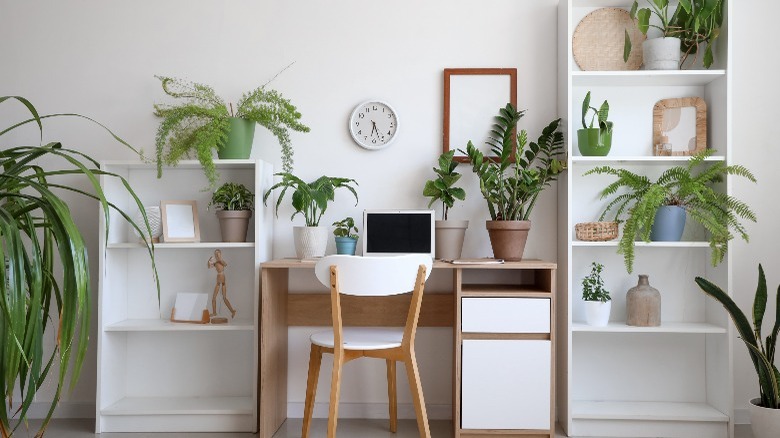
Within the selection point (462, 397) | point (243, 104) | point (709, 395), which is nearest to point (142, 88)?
point (243, 104)

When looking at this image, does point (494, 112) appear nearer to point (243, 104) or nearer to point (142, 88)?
point (243, 104)

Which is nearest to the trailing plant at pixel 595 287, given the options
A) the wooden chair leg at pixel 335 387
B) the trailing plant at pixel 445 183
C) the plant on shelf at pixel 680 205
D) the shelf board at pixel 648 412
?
the plant on shelf at pixel 680 205

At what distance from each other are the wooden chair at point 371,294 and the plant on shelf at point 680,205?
1.01 meters

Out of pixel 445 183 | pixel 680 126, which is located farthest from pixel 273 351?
pixel 680 126

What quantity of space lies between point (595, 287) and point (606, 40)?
4.04ft

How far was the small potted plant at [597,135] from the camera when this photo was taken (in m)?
3.20

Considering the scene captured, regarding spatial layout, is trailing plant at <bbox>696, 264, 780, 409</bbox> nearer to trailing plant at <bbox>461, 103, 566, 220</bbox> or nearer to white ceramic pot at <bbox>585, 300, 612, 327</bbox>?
white ceramic pot at <bbox>585, 300, 612, 327</bbox>

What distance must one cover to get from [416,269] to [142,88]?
1.83 meters

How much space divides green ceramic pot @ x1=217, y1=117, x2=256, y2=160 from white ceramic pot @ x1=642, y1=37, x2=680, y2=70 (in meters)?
1.93

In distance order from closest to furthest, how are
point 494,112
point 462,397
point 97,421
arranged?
point 462,397
point 97,421
point 494,112

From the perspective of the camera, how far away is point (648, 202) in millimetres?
3041

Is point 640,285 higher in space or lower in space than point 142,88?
lower

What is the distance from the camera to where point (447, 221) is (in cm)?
329

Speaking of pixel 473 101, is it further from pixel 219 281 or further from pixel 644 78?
pixel 219 281
